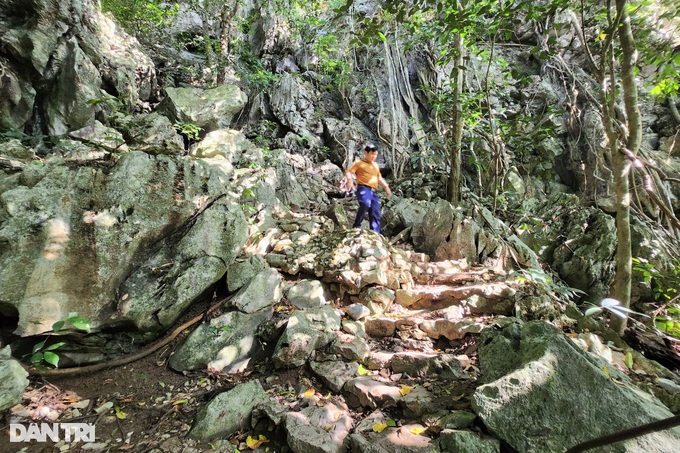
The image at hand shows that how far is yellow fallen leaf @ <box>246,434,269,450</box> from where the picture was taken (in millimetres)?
2402

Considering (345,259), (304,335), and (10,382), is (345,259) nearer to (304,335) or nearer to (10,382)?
(304,335)

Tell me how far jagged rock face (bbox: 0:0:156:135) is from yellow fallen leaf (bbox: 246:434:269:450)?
5.63 meters

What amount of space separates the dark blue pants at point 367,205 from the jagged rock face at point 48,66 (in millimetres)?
4470

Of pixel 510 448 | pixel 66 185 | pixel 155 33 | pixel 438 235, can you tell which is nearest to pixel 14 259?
pixel 66 185

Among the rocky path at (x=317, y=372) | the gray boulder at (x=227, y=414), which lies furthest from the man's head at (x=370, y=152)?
the gray boulder at (x=227, y=414)

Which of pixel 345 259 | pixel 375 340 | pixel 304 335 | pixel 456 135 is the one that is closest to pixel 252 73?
pixel 456 135

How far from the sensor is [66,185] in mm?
3219

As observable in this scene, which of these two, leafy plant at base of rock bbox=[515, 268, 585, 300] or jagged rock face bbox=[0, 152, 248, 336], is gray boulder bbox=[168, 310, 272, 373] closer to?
jagged rock face bbox=[0, 152, 248, 336]

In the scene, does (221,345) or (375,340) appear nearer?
(221,345)

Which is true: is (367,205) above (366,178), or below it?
below

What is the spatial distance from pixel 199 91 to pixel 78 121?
3.41 m

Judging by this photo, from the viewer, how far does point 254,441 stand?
2.44 m

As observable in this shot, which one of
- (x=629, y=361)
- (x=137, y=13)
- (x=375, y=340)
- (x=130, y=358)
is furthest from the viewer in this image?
(x=137, y=13)

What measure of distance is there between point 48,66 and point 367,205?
23.1 feet
